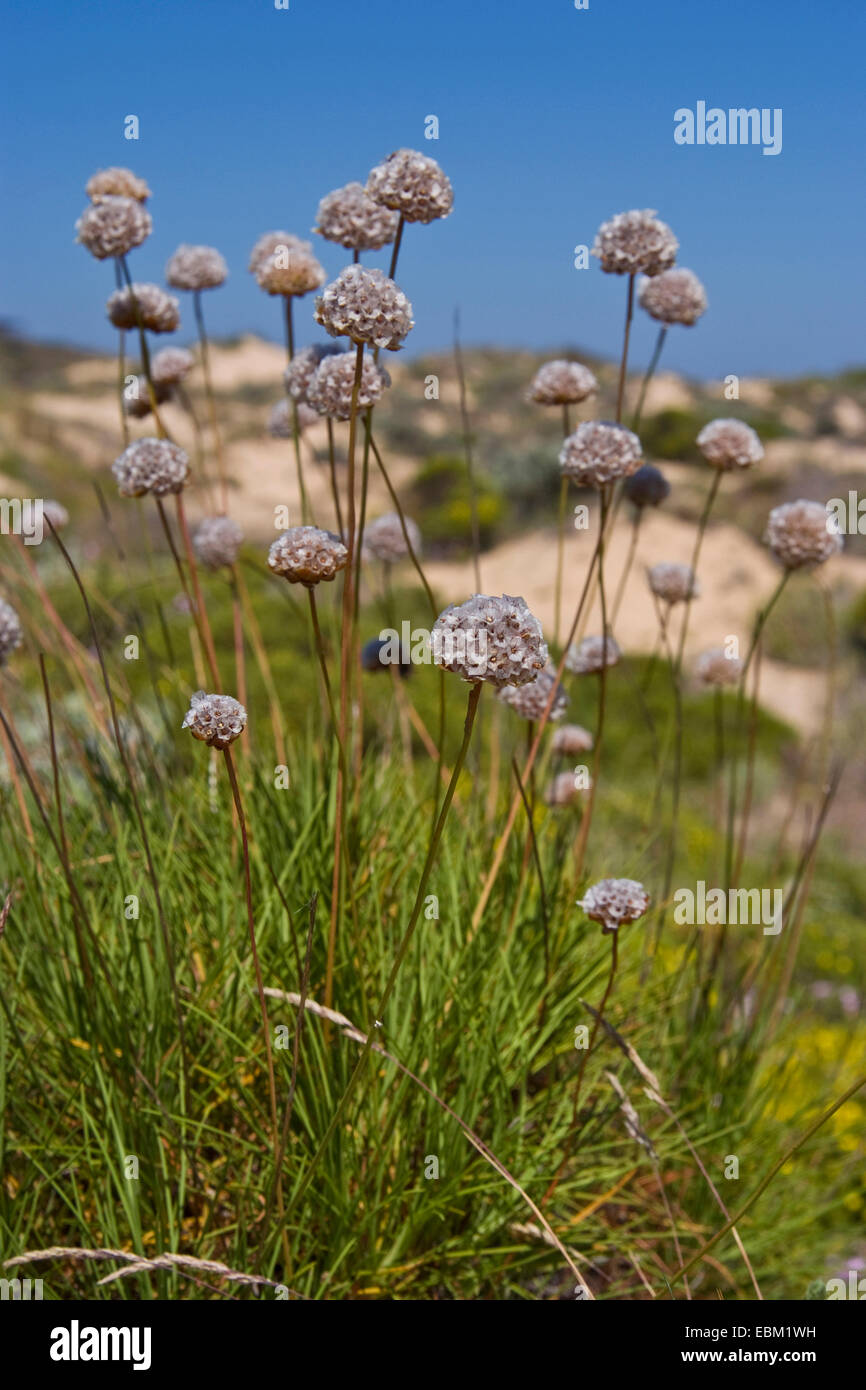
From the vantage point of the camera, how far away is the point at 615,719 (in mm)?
10523

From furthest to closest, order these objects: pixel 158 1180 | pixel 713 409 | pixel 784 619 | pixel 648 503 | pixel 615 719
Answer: pixel 713 409 → pixel 784 619 → pixel 615 719 → pixel 648 503 → pixel 158 1180

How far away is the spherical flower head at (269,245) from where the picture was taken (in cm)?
242

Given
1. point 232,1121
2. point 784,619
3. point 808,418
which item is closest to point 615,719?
point 784,619

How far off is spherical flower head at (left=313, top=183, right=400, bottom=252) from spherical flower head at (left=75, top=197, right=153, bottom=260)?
1.65 feet

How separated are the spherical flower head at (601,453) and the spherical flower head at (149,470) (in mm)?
745

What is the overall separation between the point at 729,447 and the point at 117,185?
159 cm

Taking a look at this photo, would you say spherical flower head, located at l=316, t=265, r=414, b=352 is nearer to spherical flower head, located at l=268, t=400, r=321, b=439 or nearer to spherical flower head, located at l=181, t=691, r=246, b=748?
spherical flower head, located at l=181, t=691, r=246, b=748

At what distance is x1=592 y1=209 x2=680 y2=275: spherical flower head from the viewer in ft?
7.13

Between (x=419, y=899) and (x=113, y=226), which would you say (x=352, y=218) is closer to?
(x=113, y=226)

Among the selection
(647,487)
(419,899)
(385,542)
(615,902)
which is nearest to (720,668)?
(647,487)

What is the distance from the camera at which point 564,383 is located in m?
2.42

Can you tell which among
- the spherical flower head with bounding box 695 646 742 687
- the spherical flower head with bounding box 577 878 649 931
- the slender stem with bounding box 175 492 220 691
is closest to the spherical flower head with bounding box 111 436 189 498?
the slender stem with bounding box 175 492 220 691
